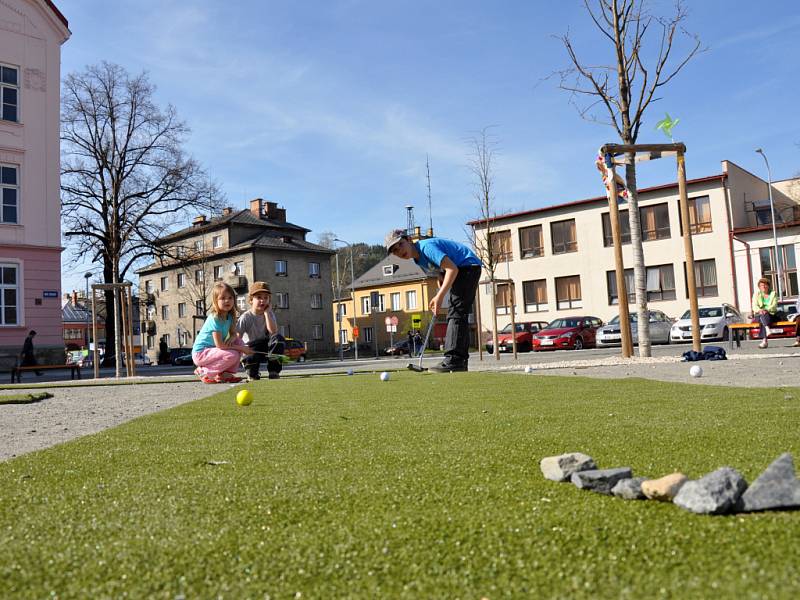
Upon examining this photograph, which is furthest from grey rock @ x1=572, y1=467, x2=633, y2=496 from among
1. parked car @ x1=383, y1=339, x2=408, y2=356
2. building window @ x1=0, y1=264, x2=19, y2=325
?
parked car @ x1=383, y1=339, x2=408, y2=356

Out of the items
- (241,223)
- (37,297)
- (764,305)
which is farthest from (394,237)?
(241,223)

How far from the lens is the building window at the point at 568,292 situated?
148 ft

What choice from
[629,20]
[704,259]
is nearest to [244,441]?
[629,20]

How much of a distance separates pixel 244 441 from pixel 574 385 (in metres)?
4.12

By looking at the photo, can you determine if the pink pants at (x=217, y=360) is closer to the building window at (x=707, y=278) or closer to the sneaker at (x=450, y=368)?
the sneaker at (x=450, y=368)

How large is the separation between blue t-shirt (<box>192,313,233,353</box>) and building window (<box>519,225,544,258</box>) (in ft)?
128

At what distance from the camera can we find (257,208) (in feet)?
208

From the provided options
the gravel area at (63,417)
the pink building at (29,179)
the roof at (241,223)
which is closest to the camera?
the gravel area at (63,417)

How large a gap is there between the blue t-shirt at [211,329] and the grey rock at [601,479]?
26.9 feet

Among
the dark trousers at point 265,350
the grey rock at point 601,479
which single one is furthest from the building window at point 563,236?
the grey rock at point 601,479

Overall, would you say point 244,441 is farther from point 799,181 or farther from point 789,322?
point 799,181

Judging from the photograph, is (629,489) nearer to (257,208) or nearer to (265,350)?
(265,350)

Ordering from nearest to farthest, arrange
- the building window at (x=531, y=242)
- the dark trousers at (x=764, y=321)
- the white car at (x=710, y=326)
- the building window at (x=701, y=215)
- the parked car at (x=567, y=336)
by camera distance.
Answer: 1. the dark trousers at (x=764, y=321)
2. the white car at (x=710, y=326)
3. the parked car at (x=567, y=336)
4. the building window at (x=701, y=215)
5. the building window at (x=531, y=242)

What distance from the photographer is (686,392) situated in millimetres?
5656
